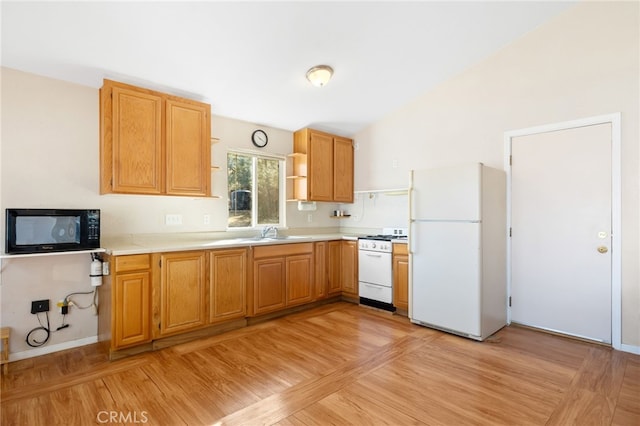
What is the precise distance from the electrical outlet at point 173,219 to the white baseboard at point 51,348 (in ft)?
4.09

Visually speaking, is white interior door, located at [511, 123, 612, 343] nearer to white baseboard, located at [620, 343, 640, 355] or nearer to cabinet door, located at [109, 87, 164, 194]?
white baseboard, located at [620, 343, 640, 355]

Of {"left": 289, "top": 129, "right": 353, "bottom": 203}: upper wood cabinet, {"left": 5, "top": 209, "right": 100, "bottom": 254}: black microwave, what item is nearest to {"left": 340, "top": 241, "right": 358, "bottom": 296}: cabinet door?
{"left": 289, "top": 129, "right": 353, "bottom": 203}: upper wood cabinet

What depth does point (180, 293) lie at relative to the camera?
9.64ft

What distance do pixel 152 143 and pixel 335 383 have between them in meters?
2.62

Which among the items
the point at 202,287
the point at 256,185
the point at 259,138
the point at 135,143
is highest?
the point at 259,138

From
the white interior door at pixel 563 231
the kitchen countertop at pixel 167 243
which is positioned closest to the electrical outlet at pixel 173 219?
the kitchen countertop at pixel 167 243

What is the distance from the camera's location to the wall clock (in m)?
4.17

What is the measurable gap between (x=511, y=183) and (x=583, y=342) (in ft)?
5.52

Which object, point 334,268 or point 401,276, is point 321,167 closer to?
point 334,268

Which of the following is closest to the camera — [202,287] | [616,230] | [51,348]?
[51,348]

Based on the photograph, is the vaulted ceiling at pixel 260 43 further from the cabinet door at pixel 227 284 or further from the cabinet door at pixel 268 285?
the cabinet door at pixel 268 285

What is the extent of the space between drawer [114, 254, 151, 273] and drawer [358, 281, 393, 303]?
8.43 ft

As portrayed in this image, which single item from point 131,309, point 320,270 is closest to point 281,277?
point 320,270

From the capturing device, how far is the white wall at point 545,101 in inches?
110
